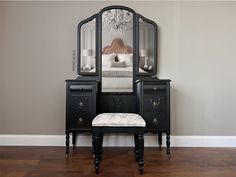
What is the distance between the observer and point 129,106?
10.0 feet

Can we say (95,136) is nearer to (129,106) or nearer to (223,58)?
(129,106)

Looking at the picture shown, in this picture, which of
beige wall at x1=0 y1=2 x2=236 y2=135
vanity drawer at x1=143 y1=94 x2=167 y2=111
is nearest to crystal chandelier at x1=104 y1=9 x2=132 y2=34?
beige wall at x1=0 y1=2 x2=236 y2=135

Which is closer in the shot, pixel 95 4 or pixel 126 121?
pixel 126 121

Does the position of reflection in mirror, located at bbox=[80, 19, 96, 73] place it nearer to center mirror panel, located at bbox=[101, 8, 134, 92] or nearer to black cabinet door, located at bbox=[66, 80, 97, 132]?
center mirror panel, located at bbox=[101, 8, 134, 92]

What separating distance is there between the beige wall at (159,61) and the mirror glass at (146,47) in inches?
5.2

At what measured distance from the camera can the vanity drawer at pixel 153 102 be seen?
275 centimetres

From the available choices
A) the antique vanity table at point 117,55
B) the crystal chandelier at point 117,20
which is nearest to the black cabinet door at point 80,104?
the antique vanity table at point 117,55

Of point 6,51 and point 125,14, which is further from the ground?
point 125,14

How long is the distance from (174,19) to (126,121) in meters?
1.70

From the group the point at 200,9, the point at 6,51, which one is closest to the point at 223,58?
the point at 200,9

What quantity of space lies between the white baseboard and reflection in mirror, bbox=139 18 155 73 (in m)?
0.93

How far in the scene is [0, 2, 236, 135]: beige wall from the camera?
3.17 m

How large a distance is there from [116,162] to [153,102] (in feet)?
2.59

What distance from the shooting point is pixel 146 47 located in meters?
3.12
